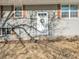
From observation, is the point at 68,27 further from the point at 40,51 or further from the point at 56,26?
the point at 40,51

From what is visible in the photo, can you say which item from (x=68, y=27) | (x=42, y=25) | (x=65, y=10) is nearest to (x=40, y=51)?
(x=42, y=25)

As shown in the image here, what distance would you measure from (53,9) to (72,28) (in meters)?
3.87

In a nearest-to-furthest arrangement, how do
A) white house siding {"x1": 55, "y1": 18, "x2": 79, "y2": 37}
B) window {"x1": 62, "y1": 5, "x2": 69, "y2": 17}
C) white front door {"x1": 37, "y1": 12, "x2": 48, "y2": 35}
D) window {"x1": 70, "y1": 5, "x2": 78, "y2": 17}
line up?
1. white front door {"x1": 37, "y1": 12, "x2": 48, "y2": 35}
2. white house siding {"x1": 55, "y1": 18, "x2": 79, "y2": 37}
3. window {"x1": 70, "y1": 5, "x2": 78, "y2": 17}
4. window {"x1": 62, "y1": 5, "x2": 69, "y2": 17}

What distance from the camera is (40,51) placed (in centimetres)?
1806

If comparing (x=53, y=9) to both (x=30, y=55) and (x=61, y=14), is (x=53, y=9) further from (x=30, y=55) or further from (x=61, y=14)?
(x=30, y=55)

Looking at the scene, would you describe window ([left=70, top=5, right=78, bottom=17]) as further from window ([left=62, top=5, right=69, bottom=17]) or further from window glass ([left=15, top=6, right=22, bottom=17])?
window glass ([left=15, top=6, right=22, bottom=17])

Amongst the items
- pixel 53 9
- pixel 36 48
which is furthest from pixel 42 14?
pixel 36 48

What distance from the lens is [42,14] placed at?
2542cm

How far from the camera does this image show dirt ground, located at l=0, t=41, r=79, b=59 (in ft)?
56.7

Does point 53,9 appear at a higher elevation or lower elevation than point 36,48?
higher

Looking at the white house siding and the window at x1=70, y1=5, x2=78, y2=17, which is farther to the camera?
the window at x1=70, y1=5, x2=78, y2=17

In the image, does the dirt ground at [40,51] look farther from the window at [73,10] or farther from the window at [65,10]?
the window at [65,10]

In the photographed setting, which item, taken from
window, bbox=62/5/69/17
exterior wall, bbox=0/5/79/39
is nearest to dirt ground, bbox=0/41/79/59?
exterior wall, bbox=0/5/79/39

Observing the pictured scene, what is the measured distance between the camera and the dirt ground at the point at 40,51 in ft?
56.7
